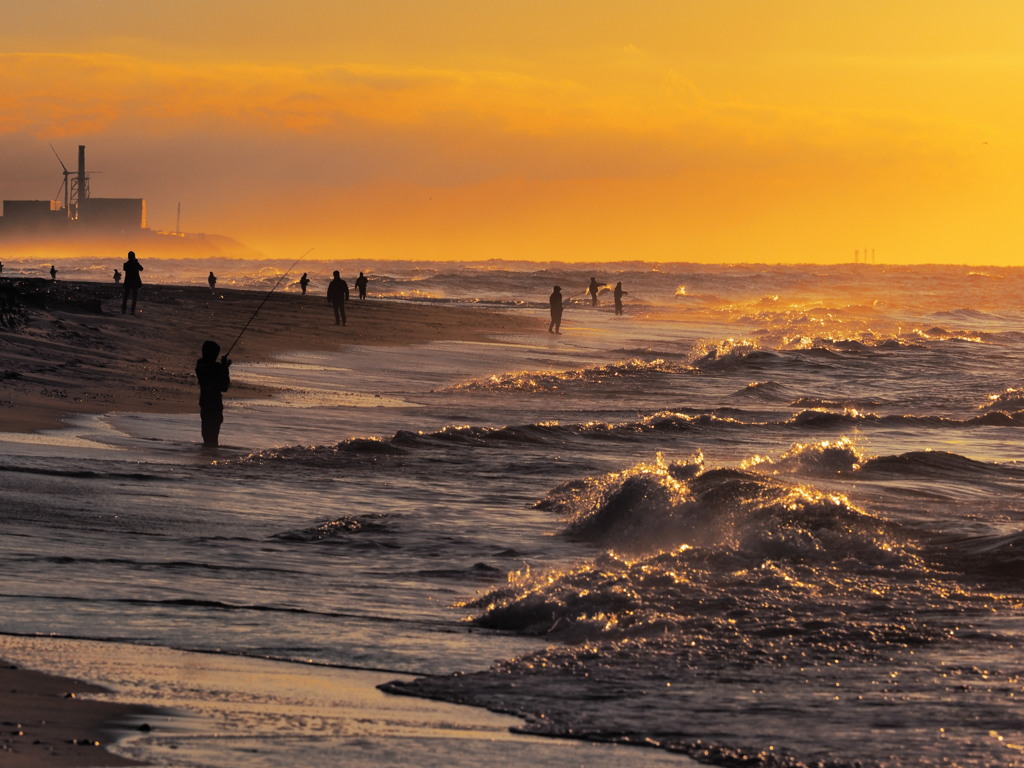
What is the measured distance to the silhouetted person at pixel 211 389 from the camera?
1262 cm

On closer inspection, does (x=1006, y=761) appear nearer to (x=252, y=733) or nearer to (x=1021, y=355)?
(x=252, y=733)

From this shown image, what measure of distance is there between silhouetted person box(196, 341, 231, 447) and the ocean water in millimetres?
375

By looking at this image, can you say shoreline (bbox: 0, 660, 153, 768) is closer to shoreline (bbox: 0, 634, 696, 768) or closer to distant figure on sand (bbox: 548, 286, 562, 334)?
Answer: shoreline (bbox: 0, 634, 696, 768)

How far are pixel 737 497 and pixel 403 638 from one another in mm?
4420

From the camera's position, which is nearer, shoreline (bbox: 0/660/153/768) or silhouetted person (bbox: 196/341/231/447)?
shoreline (bbox: 0/660/153/768)

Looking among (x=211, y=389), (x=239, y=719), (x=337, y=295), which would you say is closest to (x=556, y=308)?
(x=337, y=295)

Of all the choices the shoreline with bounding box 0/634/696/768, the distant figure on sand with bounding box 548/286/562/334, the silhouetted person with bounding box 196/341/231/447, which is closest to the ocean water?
the shoreline with bounding box 0/634/696/768

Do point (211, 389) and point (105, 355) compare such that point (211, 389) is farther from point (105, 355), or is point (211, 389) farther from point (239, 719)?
point (105, 355)

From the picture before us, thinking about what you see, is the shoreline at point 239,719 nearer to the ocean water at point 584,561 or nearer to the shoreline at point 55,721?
the shoreline at point 55,721

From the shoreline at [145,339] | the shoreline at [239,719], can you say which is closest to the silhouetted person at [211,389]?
the shoreline at [145,339]

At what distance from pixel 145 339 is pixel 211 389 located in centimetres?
1356

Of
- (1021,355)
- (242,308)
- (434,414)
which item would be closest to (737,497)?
(434,414)

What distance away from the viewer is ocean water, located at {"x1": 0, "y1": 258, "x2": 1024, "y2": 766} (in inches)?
219

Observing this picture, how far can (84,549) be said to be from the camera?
7.95 metres
